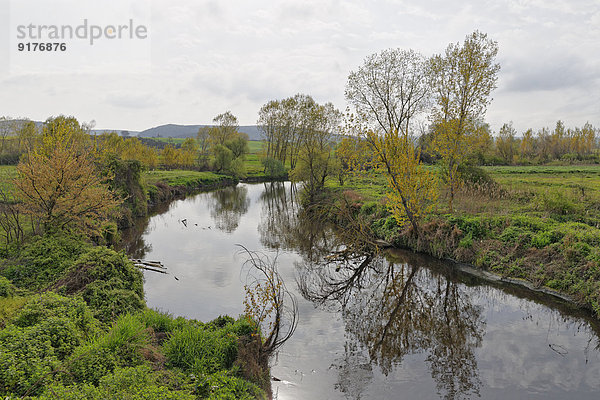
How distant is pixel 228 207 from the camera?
35875 millimetres

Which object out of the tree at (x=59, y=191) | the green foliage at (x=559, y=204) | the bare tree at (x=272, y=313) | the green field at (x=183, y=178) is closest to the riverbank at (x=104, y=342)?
the bare tree at (x=272, y=313)

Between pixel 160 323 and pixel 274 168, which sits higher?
pixel 274 168

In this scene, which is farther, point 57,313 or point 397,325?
point 397,325

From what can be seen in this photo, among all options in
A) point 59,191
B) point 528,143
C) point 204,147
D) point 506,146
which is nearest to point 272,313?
point 59,191

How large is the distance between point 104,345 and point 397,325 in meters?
8.27

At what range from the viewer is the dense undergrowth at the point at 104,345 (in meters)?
5.77

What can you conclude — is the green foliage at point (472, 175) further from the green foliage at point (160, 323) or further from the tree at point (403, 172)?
the green foliage at point (160, 323)

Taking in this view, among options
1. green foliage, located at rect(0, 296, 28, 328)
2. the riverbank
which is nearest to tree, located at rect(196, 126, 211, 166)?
the riverbank

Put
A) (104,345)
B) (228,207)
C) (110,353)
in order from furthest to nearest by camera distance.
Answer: (228,207) < (104,345) < (110,353)

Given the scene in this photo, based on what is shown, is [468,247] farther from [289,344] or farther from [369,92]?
[369,92]

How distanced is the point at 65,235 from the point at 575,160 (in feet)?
224

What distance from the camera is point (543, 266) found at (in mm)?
13938

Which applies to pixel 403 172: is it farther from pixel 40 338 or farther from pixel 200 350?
pixel 40 338

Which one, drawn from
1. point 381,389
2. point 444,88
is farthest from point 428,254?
point 381,389
